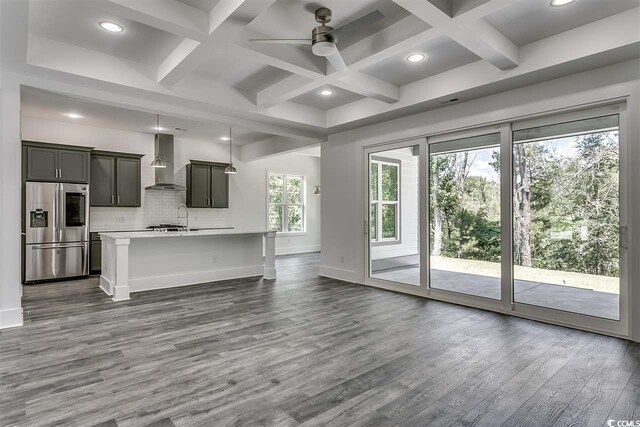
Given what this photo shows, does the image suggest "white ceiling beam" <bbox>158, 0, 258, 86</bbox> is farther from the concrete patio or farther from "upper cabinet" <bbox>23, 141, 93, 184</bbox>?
the concrete patio

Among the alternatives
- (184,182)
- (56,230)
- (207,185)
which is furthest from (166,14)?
(184,182)

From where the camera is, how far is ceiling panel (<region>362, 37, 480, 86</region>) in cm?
359

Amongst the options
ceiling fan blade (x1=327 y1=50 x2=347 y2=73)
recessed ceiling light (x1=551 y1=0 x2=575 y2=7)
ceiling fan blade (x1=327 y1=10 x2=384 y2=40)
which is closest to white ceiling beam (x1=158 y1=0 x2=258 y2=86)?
ceiling fan blade (x1=327 y1=50 x2=347 y2=73)

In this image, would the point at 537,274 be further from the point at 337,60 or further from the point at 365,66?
the point at 337,60

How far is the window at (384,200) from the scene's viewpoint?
5.68 meters

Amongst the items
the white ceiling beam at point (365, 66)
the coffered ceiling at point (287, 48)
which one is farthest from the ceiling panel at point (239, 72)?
the white ceiling beam at point (365, 66)

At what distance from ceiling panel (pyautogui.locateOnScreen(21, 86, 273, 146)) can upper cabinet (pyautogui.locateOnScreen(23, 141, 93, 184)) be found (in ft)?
1.86

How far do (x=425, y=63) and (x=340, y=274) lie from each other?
12.1ft

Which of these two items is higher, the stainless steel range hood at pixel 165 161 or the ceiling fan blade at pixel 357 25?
the ceiling fan blade at pixel 357 25

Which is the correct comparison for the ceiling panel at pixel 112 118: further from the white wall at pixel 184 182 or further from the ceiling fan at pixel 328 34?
the ceiling fan at pixel 328 34

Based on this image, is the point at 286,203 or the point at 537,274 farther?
the point at 286,203

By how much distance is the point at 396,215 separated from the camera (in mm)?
5695

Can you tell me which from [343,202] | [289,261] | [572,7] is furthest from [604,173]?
[289,261]

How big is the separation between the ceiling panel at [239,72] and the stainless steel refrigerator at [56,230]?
3736 millimetres
